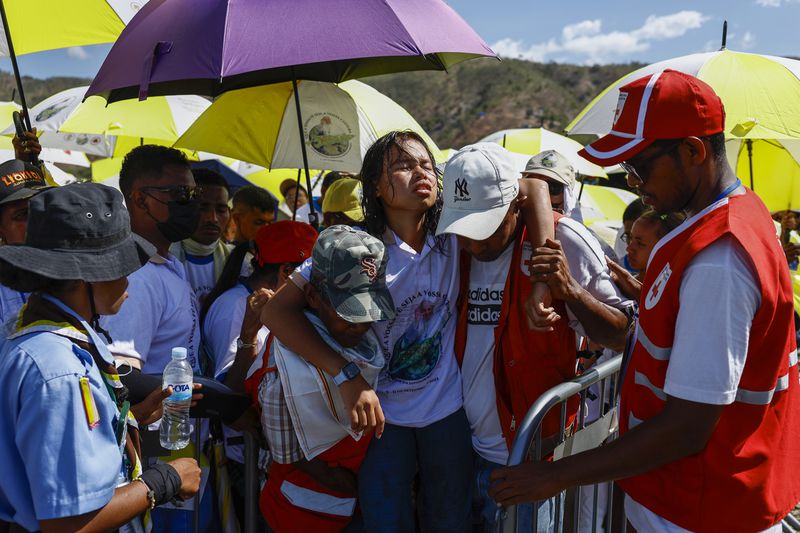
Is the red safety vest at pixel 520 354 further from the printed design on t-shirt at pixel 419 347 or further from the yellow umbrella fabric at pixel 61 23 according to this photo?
the yellow umbrella fabric at pixel 61 23

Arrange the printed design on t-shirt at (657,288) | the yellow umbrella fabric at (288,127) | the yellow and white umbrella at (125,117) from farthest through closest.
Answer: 1. the yellow and white umbrella at (125,117)
2. the yellow umbrella fabric at (288,127)
3. the printed design on t-shirt at (657,288)

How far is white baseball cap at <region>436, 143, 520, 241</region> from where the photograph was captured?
2.64 m

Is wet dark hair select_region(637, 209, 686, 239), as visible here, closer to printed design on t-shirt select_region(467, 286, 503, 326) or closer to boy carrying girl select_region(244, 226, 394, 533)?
printed design on t-shirt select_region(467, 286, 503, 326)

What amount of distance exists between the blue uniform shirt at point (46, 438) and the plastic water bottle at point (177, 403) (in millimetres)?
553

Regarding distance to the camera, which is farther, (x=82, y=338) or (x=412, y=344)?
(x=412, y=344)

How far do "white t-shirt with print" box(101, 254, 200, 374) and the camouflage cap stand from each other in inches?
35.5

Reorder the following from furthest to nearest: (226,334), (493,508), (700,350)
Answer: (226,334), (493,508), (700,350)

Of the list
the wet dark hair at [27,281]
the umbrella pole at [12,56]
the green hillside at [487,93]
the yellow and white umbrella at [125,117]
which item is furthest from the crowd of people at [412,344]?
the green hillside at [487,93]

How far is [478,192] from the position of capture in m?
2.68

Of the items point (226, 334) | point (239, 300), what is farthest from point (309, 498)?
point (239, 300)

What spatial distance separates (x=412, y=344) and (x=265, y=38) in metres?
Answer: 1.44

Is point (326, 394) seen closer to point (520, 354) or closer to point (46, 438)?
point (520, 354)

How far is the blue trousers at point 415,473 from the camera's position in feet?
9.21

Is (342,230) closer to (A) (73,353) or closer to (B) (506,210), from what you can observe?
(B) (506,210)
